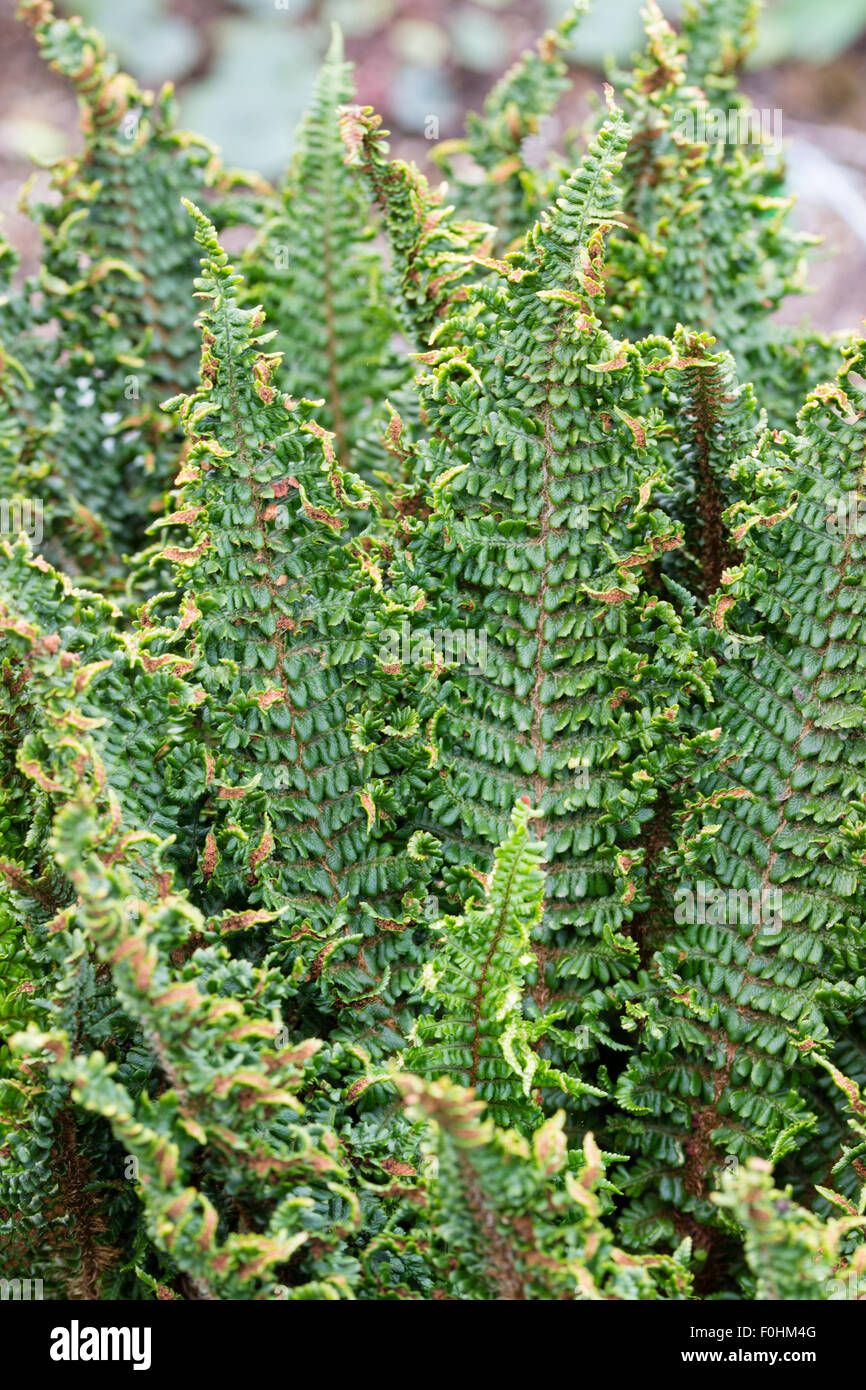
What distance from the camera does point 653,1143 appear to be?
142cm

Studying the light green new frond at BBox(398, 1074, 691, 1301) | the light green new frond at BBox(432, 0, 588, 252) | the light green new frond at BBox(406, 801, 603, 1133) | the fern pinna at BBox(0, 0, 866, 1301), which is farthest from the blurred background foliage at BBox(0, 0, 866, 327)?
the light green new frond at BBox(398, 1074, 691, 1301)

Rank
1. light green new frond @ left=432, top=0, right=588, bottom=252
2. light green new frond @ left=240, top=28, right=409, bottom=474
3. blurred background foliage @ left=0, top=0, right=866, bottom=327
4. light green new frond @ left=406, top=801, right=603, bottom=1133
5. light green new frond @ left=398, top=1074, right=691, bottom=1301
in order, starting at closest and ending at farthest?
light green new frond @ left=398, top=1074, right=691, bottom=1301, light green new frond @ left=406, top=801, right=603, bottom=1133, light green new frond @ left=240, top=28, right=409, bottom=474, light green new frond @ left=432, top=0, right=588, bottom=252, blurred background foliage @ left=0, top=0, right=866, bottom=327

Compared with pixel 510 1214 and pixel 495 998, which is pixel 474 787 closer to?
pixel 495 998

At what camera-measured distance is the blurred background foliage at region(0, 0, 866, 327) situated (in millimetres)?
4754

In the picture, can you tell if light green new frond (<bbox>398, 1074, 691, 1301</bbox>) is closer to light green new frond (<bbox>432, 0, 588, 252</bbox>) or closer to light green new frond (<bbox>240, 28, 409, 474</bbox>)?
light green new frond (<bbox>240, 28, 409, 474</bbox>)

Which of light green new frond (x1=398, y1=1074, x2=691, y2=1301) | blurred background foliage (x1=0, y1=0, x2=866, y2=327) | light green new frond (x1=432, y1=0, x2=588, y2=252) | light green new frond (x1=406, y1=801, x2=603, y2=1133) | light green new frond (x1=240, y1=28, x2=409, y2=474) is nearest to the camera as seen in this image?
light green new frond (x1=398, y1=1074, x2=691, y2=1301)

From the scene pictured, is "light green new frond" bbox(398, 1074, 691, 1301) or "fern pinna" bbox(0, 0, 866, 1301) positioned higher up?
"fern pinna" bbox(0, 0, 866, 1301)

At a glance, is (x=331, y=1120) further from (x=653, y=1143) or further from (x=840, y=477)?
(x=840, y=477)

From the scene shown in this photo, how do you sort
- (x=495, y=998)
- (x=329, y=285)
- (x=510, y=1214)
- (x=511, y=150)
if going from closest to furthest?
(x=510, y=1214)
(x=495, y=998)
(x=329, y=285)
(x=511, y=150)

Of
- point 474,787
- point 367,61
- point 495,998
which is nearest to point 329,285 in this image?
point 474,787

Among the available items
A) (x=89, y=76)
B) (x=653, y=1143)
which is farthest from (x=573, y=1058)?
(x=89, y=76)

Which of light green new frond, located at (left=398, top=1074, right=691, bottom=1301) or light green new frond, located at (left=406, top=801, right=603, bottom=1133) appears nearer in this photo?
light green new frond, located at (left=398, top=1074, right=691, bottom=1301)

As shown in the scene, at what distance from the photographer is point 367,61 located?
5.18 m

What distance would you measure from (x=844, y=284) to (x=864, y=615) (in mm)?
3155
